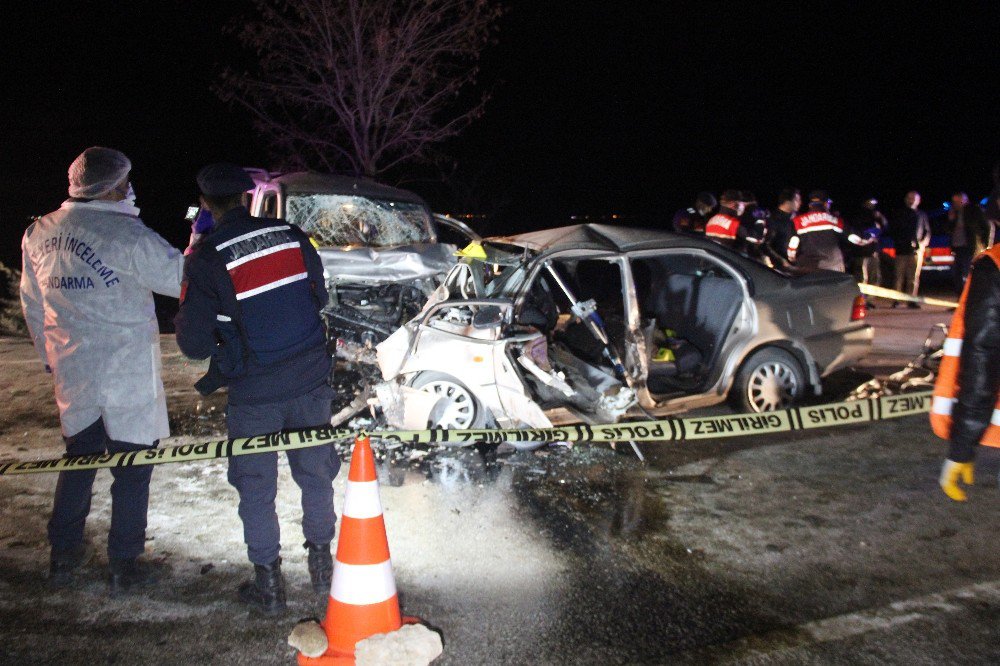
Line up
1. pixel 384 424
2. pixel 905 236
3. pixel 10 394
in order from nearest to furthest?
pixel 384 424
pixel 10 394
pixel 905 236

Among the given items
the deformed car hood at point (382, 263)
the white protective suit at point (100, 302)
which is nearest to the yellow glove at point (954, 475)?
the white protective suit at point (100, 302)

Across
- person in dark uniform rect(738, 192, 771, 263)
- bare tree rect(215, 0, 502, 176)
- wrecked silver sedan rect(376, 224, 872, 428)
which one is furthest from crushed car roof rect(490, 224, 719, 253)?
bare tree rect(215, 0, 502, 176)

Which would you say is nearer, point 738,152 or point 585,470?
point 585,470

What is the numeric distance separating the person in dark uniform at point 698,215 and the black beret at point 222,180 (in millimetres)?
7252

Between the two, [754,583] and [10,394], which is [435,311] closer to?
[754,583]

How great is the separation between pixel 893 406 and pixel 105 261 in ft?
13.0

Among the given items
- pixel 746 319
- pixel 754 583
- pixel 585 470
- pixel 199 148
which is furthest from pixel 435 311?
pixel 199 148

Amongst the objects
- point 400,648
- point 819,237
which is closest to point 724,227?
point 819,237

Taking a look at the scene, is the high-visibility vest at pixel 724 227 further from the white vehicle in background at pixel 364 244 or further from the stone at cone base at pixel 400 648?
the stone at cone base at pixel 400 648

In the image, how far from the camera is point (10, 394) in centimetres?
719

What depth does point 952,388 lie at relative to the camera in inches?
119

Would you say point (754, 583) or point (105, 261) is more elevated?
point (105, 261)

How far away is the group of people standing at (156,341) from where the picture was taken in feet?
10.7

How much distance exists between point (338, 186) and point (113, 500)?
557 cm
